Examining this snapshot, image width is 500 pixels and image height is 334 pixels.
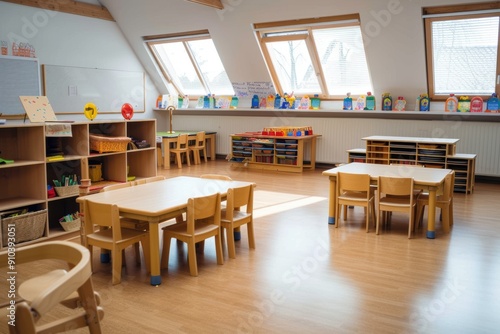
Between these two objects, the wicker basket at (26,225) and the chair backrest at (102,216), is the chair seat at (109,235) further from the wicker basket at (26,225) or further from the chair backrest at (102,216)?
the wicker basket at (26,225)

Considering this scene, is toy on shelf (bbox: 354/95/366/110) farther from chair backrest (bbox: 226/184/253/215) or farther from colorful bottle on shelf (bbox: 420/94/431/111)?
chair backrest (bbox: 226/184/253/215)

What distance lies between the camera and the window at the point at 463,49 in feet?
23.3

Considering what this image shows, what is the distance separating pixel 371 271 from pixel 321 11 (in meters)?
5.35

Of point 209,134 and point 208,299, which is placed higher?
point 209,134

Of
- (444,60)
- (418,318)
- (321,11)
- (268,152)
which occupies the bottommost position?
(418,318)

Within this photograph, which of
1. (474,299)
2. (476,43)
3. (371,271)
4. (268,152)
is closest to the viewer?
(474,299)

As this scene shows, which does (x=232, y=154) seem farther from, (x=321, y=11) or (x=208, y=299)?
(x=208, y=299)

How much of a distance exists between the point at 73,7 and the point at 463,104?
23.2 ft

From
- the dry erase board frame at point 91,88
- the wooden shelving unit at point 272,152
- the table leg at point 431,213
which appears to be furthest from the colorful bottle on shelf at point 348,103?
the dry erase board frame at point 91,88

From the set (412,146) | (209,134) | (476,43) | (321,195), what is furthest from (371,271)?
(209,134)

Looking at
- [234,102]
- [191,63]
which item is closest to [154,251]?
[234,102]

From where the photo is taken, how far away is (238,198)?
13.6 feet

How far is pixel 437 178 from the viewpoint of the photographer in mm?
4801

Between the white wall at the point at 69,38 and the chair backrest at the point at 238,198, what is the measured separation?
5.75 metres
